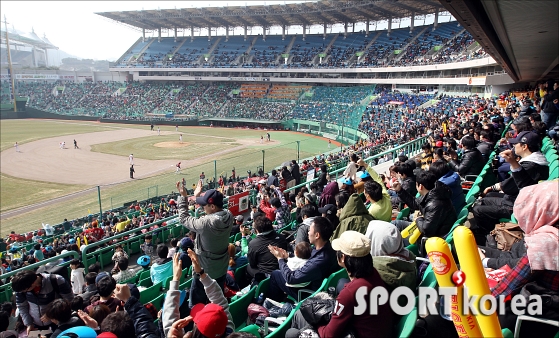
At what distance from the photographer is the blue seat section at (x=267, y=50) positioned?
64000 mm

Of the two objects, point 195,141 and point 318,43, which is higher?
point 318,43

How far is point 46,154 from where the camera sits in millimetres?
34094

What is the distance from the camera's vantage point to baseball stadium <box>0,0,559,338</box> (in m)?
2.83

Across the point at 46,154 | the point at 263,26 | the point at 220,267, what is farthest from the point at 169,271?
the point at 263,26

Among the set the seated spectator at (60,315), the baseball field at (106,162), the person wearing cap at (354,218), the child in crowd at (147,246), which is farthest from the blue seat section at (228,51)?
the seated spectator at (60,315)

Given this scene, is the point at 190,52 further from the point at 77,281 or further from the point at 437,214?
the point at 437,214

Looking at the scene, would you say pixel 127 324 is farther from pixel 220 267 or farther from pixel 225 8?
pixel 225 8

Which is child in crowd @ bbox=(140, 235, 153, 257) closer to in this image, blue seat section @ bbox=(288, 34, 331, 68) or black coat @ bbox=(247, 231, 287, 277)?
black coat @ bbox=(247, 231, 287, 277)

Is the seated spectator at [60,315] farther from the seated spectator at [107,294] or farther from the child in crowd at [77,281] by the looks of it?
the child in crowd at [77,281]

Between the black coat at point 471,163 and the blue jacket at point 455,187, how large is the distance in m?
2.56

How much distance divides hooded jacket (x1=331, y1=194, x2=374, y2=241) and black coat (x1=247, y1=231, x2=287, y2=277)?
2.49 feet

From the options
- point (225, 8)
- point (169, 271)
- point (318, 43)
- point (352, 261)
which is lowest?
point (169, 271)

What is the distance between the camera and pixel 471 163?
7.70 m

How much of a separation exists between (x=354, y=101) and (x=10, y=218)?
39.1m
